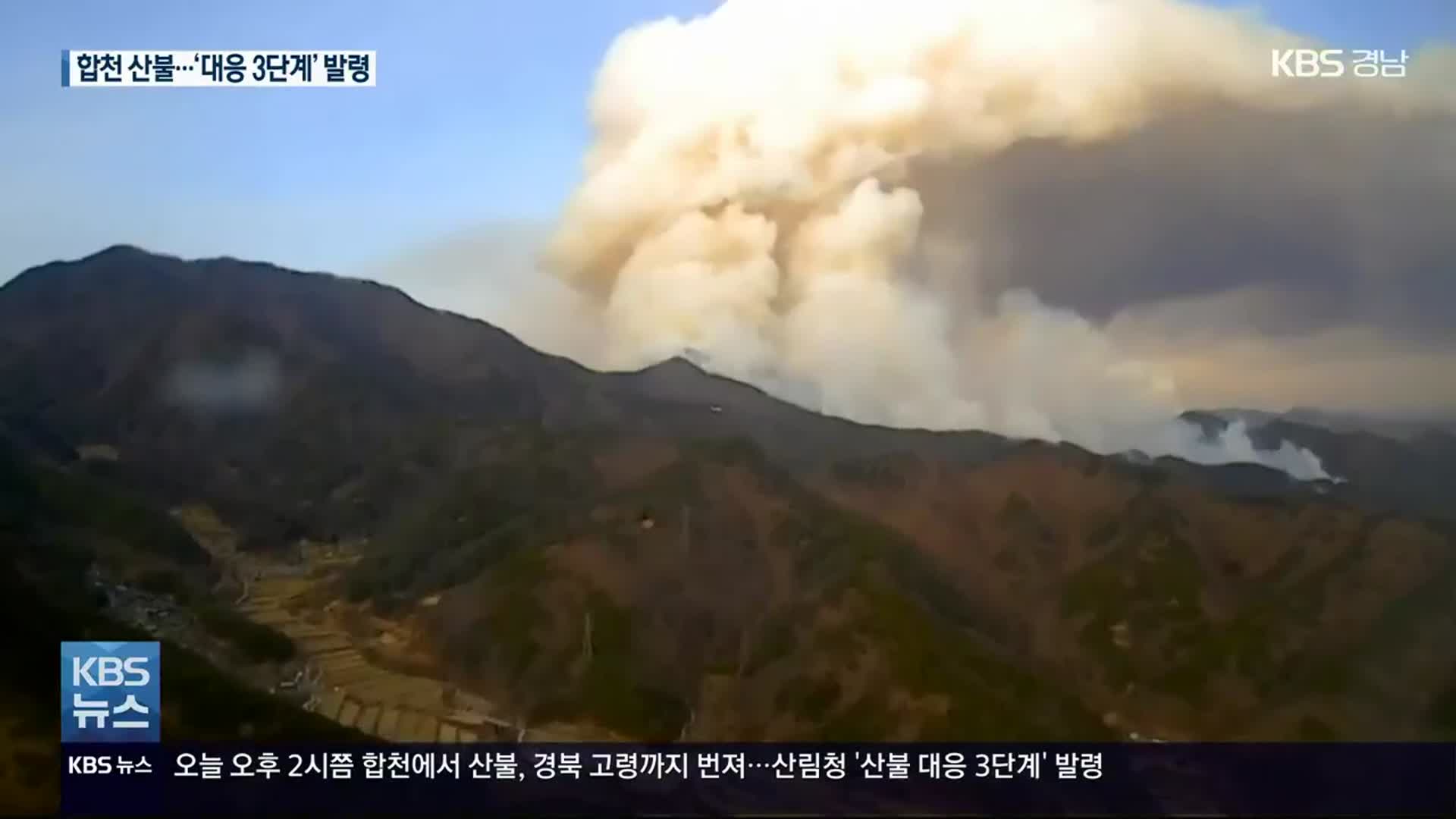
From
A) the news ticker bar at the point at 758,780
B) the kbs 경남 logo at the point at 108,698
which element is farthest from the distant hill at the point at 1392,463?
the kbs 경남 logo at the point at 108,698

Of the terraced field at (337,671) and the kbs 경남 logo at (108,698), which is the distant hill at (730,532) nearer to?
the terraced field at (337,671)

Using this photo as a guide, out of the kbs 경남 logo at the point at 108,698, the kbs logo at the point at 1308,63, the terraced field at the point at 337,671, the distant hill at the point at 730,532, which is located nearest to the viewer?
the kbs 경남 logo at the point at 108,698

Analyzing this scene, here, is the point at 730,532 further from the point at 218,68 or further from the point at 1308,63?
the point at 1308,63

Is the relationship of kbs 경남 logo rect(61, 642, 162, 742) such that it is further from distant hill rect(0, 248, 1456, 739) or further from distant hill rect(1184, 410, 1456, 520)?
distant hill rect(1184, 410, 1456, 520)

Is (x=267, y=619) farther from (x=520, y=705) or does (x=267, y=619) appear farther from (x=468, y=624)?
(x=520, y=705)

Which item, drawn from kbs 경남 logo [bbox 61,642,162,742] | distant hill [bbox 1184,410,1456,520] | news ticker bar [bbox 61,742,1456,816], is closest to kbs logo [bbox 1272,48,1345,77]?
distant hill [bbox 1184,410,1456,520]
